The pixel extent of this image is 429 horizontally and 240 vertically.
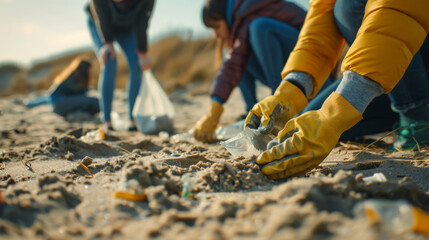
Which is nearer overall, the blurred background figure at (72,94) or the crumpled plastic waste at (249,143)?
the crumpled plastic waste at (249,143)

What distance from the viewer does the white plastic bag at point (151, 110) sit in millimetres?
2291

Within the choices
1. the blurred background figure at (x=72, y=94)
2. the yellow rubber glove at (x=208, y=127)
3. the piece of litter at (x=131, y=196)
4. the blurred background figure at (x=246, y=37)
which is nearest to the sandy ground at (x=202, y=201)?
the piece of litter at (x=131, y=196)

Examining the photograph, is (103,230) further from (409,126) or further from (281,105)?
(409,126)

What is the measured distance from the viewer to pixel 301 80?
1.28m

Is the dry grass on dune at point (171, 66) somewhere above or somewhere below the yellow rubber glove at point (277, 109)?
below

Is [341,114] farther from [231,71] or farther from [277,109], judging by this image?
[231,71]

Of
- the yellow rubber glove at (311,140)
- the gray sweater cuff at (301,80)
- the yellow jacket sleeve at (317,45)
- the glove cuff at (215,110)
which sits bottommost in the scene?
the glove cuff at (215,110)

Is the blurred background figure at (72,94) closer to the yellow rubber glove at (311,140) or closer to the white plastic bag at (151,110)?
the white plastic bag at (151,110)

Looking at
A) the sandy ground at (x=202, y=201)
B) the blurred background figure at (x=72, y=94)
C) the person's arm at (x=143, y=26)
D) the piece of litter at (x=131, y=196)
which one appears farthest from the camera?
the blurred background figure at (x=72, y=94)

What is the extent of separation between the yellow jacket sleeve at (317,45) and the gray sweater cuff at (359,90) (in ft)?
1.11

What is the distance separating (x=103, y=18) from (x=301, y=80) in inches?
63.0

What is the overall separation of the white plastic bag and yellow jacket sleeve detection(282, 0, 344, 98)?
1.21m

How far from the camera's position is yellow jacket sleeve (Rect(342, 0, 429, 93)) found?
93cm

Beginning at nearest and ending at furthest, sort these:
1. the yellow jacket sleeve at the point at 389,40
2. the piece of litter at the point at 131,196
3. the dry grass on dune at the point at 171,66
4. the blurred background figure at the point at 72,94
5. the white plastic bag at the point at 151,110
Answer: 1. the piece of litter at the point at 131,196
2. the yellow jacket sleeve at the point at 389,40
3. the white plastic bag at the point at 151,110
4. the blurred background figure at the point at 72,94
5. the dry grass on dune at the point at 171,66
